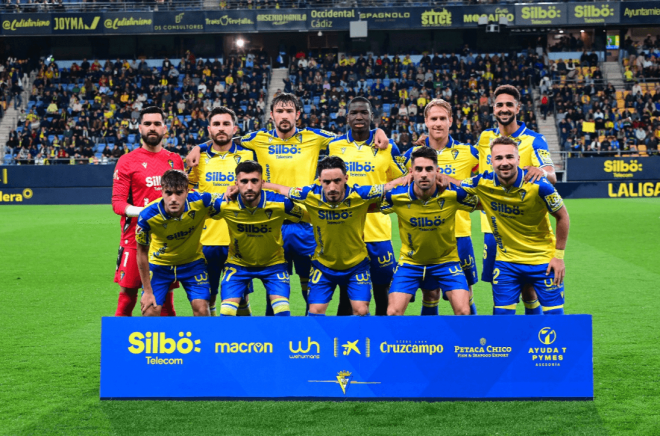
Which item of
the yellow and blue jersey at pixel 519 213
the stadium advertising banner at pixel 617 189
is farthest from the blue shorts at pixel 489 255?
the stadium advertising banner at pixel 617 189

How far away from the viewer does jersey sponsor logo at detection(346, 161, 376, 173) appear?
21.6ft

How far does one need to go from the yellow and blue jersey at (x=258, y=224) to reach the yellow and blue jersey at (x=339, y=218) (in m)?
0.14

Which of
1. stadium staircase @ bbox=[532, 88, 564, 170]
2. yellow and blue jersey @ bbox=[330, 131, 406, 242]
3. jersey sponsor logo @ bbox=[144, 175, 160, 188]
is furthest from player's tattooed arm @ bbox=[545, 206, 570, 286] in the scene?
stadium staircase @ bbox=[532, 88, 564, 170]

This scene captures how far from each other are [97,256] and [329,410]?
9466 mm

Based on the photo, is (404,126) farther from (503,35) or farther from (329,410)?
(329,410)

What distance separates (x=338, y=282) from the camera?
5918mm

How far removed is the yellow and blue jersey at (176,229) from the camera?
19.1 ft

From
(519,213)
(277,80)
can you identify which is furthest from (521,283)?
(277,80)

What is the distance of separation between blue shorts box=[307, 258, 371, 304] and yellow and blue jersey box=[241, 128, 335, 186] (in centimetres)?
104

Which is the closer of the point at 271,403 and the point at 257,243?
the point at 271,403

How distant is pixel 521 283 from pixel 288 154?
2491mm

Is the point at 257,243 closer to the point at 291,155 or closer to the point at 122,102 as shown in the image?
the point at 291,155

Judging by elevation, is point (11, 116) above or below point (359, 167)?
above

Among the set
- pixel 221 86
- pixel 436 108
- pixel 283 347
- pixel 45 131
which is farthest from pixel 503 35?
pixel 283 347
